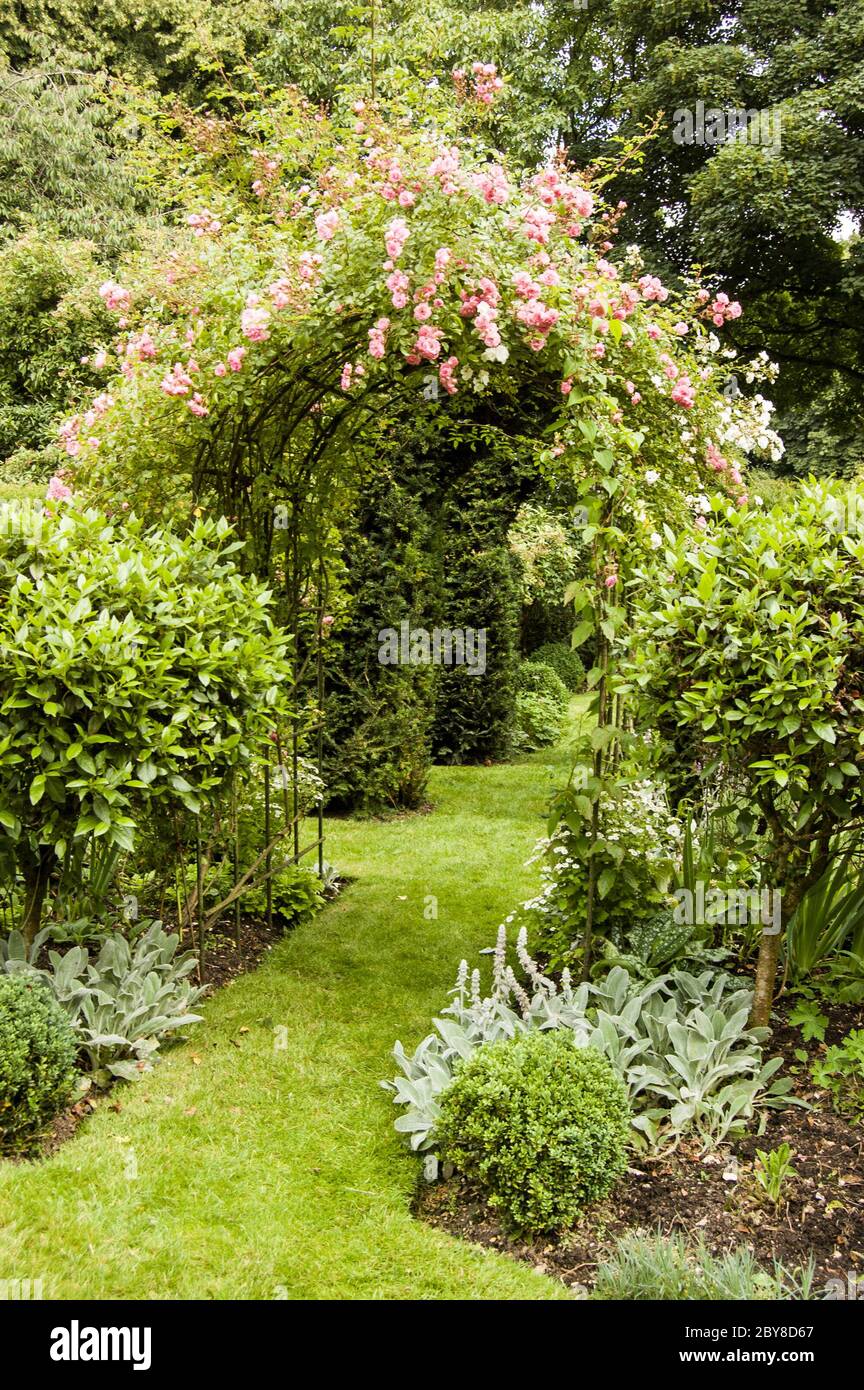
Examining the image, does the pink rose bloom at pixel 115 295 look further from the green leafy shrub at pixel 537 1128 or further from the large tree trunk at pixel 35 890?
the green leafy shrub at pixel 537 1128

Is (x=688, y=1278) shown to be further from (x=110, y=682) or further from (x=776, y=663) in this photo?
(x=110, y=682)

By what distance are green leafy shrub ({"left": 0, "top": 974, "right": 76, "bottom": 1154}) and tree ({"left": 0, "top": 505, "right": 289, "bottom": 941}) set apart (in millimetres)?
496

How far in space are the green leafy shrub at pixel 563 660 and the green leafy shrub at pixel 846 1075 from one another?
11.4 m

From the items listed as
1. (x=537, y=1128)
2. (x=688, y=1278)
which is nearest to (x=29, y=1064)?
(x=537, y=1128)

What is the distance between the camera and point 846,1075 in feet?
10.5

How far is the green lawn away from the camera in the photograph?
8.08ft

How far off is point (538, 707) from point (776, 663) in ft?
29.1

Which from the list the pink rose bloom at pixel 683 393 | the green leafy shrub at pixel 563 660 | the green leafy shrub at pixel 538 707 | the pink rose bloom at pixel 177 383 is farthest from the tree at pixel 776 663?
the green leafy shrub at pixel 563 660

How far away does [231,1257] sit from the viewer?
2.53m

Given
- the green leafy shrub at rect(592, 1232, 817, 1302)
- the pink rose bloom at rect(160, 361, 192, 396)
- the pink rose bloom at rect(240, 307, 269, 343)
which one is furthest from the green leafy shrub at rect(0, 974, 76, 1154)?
the pink rose bloom at rect(240, 307, 269, 343)

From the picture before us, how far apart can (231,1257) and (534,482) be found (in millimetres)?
8799

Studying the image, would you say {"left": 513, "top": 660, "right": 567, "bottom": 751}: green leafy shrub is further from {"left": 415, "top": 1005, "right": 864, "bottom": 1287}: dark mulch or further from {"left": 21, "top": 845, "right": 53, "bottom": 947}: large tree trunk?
{"left": 415, "top": 1005, "right": 864, "bottom": 1287}: dark mulch
